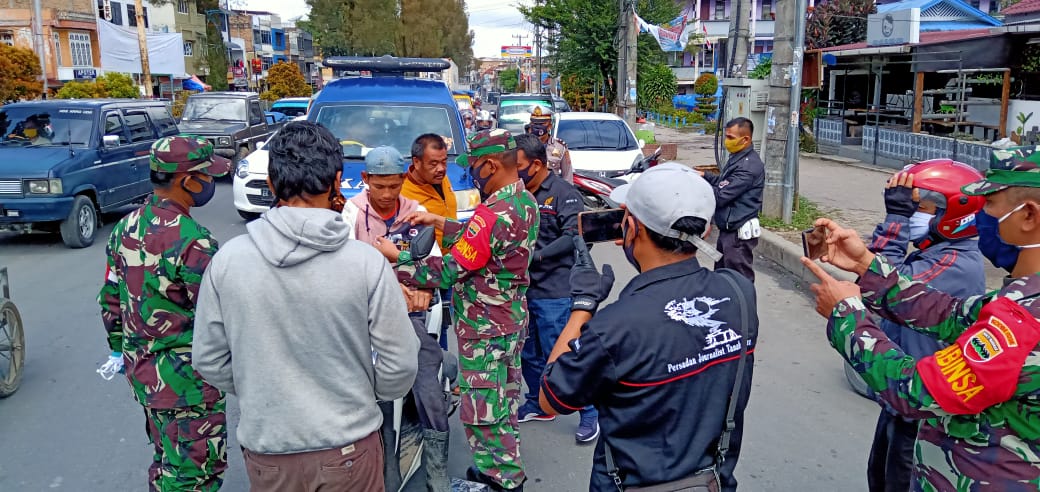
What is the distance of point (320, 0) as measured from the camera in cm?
3434

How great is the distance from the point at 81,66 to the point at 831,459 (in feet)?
131

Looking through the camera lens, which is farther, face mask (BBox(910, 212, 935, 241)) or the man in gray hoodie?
face mask (BBox(910, 212, 935, 241))

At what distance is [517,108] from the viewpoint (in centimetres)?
2081

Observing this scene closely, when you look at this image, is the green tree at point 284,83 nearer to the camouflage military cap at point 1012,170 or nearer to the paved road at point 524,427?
the paved road at point 524,427

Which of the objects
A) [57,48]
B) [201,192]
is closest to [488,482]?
[201,192]

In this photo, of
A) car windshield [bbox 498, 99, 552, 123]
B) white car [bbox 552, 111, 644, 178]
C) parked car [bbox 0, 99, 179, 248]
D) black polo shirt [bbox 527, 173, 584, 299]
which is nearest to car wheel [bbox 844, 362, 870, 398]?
black polo shirt [bbox 527, 173, 584, 299]

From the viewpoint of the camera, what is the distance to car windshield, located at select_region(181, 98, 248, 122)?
16.6 m

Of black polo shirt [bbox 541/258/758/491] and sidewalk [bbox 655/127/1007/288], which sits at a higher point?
black polo shirt [bbox 541/258/758/491]

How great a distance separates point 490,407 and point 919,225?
2158 millimetres

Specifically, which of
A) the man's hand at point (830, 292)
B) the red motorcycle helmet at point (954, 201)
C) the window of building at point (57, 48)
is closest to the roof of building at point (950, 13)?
the red motorcycle helmet at point (954, 201)

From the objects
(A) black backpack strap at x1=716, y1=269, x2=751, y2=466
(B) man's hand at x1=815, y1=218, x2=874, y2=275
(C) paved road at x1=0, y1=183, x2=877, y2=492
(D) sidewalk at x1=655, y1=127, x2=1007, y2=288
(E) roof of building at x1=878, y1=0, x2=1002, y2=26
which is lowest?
(C) paved road at x1=0, y1=183, x2=877, y2=492

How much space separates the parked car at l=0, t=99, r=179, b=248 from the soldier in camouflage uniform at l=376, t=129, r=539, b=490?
7.75 meters

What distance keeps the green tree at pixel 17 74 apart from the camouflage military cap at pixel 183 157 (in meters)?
20.9

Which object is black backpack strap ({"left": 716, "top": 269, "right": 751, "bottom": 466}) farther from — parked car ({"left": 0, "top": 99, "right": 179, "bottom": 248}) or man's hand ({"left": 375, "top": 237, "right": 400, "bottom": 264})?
parked car ({"left": 0, "top": 99, "right": 179, "bottom": 248})
